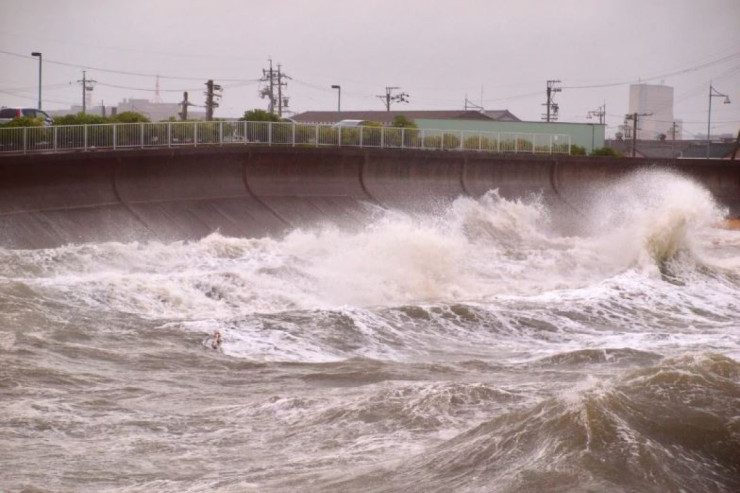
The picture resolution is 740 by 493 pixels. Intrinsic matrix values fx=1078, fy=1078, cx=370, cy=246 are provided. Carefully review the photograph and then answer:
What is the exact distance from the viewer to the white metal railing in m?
25.7

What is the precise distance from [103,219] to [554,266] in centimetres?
1159

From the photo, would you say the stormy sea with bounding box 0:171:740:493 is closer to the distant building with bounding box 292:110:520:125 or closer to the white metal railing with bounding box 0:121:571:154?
the white metal railing with bounding box 0:121:571:154

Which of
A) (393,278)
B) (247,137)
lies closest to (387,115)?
(247,137)

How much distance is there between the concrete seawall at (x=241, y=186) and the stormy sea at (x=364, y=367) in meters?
1.15

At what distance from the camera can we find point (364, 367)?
14.1 meters

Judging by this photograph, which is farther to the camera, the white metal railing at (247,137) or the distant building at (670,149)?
the distant building at (670,149)

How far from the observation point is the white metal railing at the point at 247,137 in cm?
2574

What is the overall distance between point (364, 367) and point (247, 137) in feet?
59.3

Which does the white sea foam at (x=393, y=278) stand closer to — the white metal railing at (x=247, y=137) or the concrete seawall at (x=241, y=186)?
the concrete seawall at (x=241, y=186)

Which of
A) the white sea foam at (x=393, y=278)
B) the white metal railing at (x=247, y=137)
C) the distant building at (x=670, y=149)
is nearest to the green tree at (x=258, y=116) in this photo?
the white metal railing at (x=247, y=137)

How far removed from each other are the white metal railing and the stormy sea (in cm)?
416

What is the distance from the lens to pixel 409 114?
8544 centimetres

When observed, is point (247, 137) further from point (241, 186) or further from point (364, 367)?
point (364, 367)

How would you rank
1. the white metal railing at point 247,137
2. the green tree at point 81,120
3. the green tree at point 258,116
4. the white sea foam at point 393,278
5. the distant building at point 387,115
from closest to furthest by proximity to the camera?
the white sea foam at point 393,278, the white metal railing at point 247,137, the green tree at point 81,120, the green tree at point 258,116, the distant building at point 387,115
